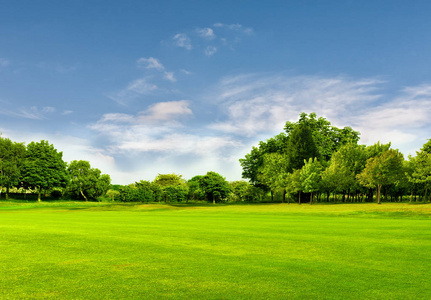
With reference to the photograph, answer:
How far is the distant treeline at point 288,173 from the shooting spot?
203 ft

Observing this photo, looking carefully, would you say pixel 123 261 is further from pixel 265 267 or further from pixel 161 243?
pixel 265 267

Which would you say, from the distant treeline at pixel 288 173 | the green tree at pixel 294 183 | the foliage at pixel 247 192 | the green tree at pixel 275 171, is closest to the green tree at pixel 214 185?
the distant treeline at pixel 288 173

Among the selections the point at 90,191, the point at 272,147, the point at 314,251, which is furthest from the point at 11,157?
the point at 314,251

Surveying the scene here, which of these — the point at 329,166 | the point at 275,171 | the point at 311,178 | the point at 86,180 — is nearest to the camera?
the point at 311,178

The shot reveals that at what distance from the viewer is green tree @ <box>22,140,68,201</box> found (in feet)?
237

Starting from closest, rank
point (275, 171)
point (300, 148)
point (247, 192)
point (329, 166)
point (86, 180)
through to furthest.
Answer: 1. point (329, 166)
2. point (300, 148)
3. point (275, 171)
4. point (86, 180)
5. point (247, 192)

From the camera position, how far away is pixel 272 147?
9006 cm

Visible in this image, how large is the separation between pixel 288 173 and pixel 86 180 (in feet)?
183

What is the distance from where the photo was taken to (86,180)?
85188mm

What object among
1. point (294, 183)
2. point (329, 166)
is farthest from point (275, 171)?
point (329, 166)

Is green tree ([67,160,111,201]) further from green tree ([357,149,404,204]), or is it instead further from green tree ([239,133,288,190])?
green tree ([357,149,404,204])

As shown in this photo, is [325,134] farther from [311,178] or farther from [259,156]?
[311,178]

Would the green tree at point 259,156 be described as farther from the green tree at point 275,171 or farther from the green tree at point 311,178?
the green tree at point 311,178

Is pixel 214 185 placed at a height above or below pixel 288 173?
below
